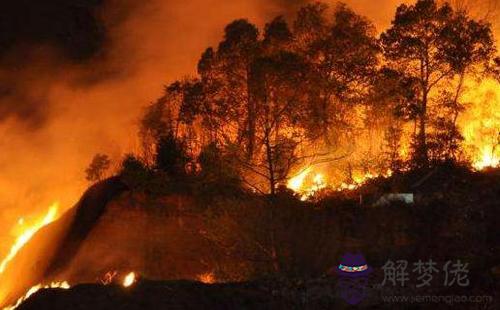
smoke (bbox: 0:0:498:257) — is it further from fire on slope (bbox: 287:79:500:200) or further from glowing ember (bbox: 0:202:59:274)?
fire on slope (bbox: 287:79:500:200)

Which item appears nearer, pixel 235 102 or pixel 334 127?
pixel 235 102

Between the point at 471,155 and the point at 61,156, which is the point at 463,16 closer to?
the point at 471,155

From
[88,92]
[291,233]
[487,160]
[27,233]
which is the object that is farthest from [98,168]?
[487,160]

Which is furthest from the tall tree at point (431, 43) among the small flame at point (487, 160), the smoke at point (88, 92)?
the smoke at point (88, 92)

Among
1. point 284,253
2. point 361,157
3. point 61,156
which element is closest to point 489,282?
point 284,253

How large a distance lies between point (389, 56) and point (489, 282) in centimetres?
921

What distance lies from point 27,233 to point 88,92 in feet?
27.9

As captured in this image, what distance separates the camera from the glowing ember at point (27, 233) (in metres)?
22.9

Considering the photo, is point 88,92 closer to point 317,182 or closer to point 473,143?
point 317,182

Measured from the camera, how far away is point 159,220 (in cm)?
1792

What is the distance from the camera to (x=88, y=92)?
100 ft

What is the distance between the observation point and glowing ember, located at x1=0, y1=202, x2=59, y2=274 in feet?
75.1

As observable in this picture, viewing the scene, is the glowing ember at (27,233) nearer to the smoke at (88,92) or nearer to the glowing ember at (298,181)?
the smoke at (88,92)

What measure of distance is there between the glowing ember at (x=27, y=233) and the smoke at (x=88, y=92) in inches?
16.6
